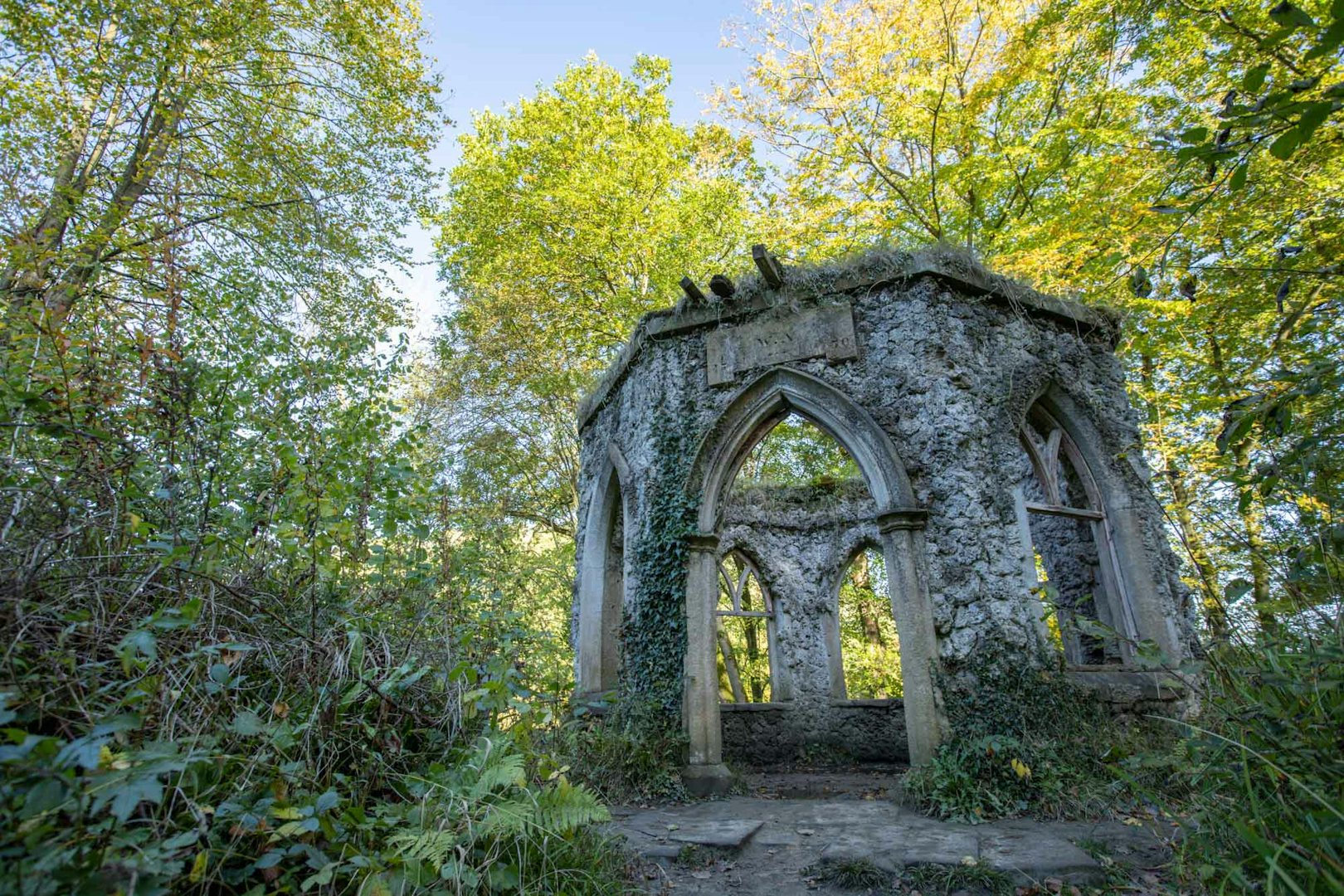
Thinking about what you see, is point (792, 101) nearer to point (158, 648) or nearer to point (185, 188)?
point (185, 188)

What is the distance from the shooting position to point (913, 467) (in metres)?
5.94

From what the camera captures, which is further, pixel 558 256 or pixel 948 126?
pixel 558 256

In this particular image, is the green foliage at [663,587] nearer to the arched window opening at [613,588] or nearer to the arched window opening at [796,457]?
the arched window opening at [613,588]

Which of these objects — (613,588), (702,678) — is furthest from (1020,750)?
(613,588)

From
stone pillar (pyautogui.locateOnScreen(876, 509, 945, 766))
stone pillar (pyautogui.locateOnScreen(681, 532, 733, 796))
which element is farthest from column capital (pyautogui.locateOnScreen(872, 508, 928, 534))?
stone pillar (pyautogui.locateOnScreen(681, 532, 733, 796))

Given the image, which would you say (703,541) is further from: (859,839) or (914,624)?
(859,839)

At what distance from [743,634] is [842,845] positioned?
11.9 meters

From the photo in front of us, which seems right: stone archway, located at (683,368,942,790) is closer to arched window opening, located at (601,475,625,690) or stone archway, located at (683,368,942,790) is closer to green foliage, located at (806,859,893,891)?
arched window opening, located at (601,475,625,690)

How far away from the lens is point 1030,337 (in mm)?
6680

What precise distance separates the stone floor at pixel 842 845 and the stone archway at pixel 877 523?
74 cm

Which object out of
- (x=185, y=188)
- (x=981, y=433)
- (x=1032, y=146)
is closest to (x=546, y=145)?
(x=185, y=188)

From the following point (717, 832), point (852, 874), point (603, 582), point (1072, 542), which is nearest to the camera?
point (852, 874)

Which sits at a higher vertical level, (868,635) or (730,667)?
(868,635)

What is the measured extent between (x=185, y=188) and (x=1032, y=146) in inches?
469
